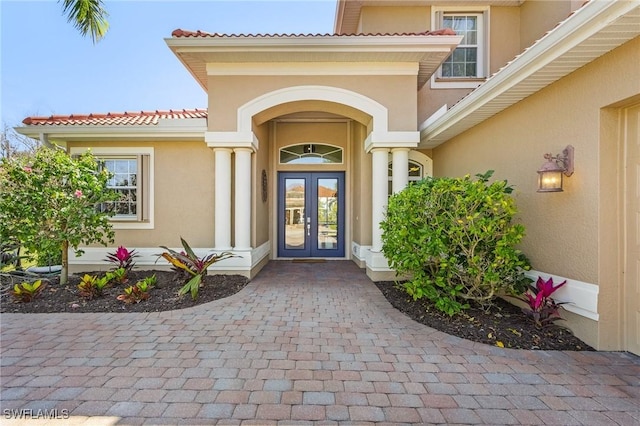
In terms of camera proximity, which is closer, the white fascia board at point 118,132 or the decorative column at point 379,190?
the decorative column at point 379,190

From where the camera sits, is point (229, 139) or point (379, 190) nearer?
point (229, 139)

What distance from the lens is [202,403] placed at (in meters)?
2.38

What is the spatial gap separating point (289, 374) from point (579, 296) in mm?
3353

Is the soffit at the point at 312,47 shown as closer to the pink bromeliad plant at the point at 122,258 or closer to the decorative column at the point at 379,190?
the decorative column at the point at 379,190

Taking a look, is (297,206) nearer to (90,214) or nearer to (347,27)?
(90,214)

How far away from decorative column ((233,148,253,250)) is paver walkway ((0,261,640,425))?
212cm

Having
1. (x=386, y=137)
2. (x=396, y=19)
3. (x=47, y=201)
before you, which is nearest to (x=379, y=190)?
(x=386, y=137)

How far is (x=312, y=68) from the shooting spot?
19.7ft

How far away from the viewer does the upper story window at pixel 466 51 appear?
7.85 metres

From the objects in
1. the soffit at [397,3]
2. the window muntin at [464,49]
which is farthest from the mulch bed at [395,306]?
the soffit at [397,3]

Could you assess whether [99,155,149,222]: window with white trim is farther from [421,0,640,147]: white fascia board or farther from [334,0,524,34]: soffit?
[421,0,640,147]: white fascia board

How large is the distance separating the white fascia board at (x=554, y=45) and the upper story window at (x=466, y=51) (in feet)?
11.9

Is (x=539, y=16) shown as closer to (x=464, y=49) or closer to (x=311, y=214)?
(x=464, y=49)

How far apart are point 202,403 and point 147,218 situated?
5.59 m
